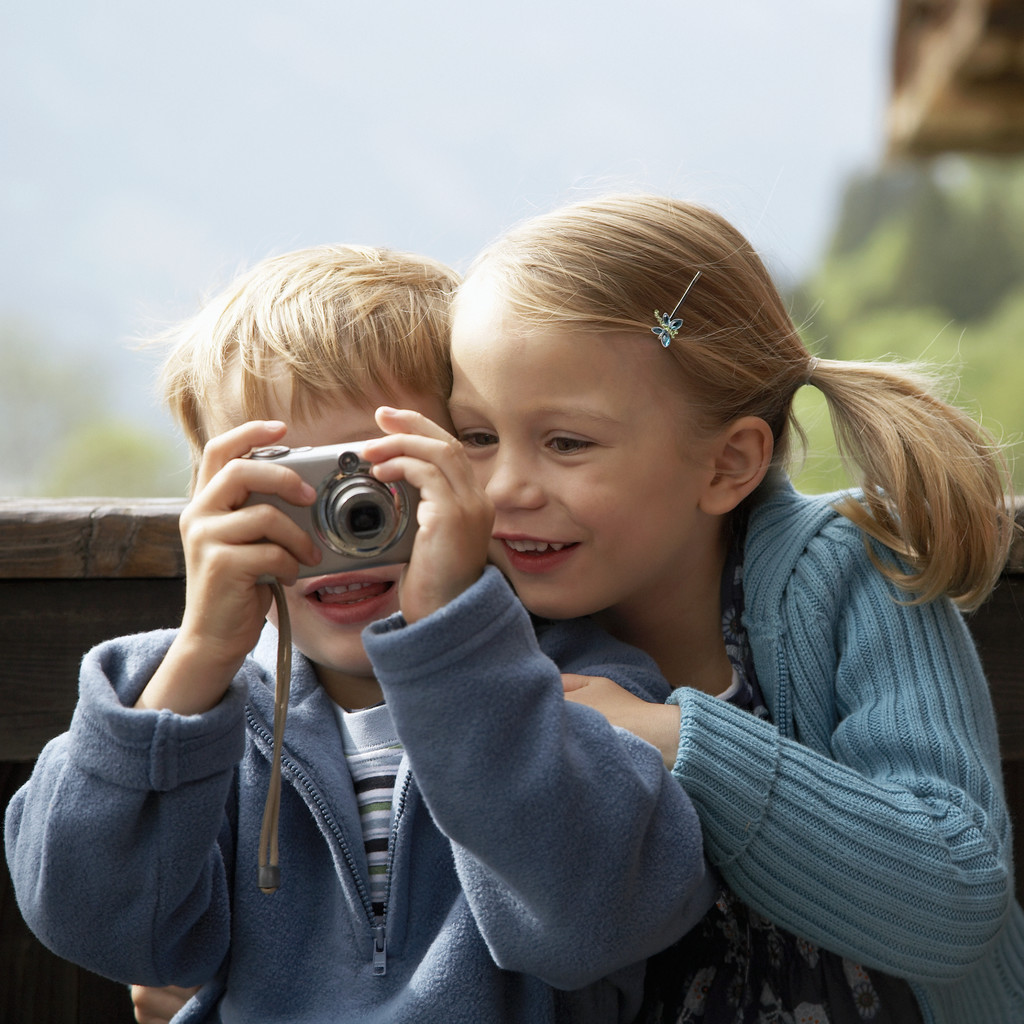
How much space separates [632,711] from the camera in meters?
1.01

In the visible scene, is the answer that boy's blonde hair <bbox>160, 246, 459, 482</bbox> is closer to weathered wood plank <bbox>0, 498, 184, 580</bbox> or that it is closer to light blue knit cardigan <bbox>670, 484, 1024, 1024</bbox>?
weathered wood plank <bbox>0, 498, 184, 580</bbox>

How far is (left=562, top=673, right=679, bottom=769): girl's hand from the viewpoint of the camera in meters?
1.00

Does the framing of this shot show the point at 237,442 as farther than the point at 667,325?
No

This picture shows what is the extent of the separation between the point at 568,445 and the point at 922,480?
0.37m

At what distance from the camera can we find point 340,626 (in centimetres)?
110

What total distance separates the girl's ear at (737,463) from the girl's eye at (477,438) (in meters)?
0.23

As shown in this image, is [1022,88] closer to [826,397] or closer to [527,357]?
[826,397]

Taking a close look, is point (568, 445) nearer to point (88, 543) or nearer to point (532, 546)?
point (532, 546)

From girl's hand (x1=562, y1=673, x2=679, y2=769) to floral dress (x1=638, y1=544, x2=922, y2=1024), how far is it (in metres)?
0.20

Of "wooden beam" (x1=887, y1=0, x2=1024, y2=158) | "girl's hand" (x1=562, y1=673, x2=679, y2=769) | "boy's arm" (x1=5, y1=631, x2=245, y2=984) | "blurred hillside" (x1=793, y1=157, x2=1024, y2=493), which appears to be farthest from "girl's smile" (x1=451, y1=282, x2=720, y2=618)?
"blurred hillside" (x1=793, y1=157, x2=1024, y2=493)

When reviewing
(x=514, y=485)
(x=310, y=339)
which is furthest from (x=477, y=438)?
(x=310, y=339)

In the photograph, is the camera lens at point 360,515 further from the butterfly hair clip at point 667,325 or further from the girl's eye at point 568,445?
the butterfly hair clip at point 667,325

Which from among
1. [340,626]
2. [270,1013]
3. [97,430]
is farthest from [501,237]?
[97,430]

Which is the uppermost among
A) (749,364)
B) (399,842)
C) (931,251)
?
(749,364)
